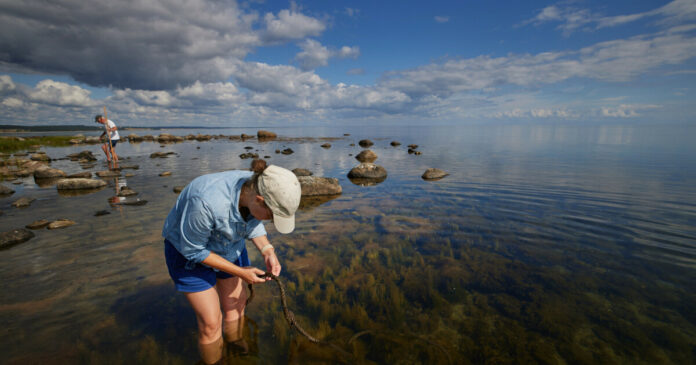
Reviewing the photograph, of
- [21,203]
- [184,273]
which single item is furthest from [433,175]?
[21,203]

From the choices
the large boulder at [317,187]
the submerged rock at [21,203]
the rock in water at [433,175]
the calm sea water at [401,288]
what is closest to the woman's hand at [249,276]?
the calm sea water at [401,288]

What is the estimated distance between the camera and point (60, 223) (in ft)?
27.3

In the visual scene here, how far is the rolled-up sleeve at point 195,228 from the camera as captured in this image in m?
2.63

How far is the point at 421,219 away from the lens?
939cm

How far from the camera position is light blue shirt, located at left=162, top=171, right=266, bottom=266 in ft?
8.71

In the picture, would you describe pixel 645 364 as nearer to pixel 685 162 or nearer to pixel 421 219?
pixel 421 219

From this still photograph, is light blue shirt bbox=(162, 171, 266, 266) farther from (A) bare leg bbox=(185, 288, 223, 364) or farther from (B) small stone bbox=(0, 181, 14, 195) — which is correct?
(B) small stone bbox=(0, 181, 14, 195)

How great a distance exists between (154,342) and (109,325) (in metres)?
0.95

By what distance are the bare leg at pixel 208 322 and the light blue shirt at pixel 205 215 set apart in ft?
2.12

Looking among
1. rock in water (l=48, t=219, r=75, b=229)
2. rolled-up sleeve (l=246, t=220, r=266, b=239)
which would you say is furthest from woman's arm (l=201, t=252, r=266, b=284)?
rock in water (l=48, t=219, r=75, b=229)

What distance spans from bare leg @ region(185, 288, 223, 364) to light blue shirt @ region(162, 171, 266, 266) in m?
0.65

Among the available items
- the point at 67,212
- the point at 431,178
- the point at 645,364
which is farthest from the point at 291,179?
the point at 431,178

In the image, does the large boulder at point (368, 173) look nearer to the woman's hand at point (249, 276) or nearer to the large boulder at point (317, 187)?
the large boulder at point (317, 187)

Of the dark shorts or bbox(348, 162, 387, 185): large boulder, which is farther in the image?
bbox(348, 162, 387, 185): large boulder
